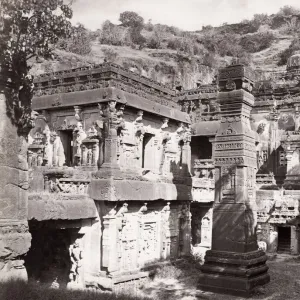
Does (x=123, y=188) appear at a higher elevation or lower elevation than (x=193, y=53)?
lower

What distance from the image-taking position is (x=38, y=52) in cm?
700

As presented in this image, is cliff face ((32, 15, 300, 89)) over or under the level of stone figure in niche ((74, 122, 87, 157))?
over

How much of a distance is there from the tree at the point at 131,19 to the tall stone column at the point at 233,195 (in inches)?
1577

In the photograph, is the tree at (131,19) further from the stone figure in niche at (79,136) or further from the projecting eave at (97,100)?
the stone figure in niche at (79,136)

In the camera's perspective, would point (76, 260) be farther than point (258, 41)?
No

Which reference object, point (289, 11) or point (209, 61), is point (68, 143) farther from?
point (289, 11)

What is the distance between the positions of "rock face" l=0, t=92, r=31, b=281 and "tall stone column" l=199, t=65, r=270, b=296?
509 centimetres

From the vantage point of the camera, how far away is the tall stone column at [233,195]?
Answer: 35.6ft

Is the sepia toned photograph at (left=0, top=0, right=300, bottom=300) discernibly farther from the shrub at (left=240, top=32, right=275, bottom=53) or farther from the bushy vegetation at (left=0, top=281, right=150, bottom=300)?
the shrub at (left=240, top=32, right=275, bottom=53)

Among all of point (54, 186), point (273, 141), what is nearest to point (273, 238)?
point (273, 141)

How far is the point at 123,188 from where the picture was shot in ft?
45.2

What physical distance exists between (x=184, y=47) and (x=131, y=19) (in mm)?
6701

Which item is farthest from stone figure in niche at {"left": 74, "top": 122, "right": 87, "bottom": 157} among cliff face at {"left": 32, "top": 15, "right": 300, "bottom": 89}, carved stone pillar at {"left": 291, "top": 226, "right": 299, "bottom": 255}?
cliff face at {"left": 32, "top": 15, "right": 300, "bottom": 89}

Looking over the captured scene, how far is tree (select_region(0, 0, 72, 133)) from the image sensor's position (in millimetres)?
6648
